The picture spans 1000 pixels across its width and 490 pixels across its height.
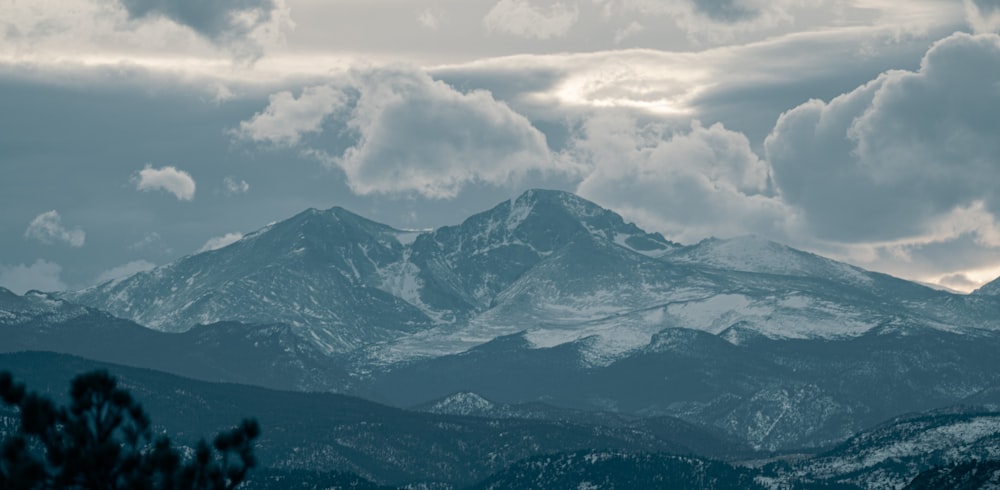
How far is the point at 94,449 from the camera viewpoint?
116 meters

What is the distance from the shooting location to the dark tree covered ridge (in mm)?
114000

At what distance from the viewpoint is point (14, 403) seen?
380 ft

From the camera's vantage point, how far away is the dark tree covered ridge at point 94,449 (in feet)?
374

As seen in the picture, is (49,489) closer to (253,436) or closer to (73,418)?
(73,418)

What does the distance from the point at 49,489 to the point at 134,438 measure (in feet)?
20.3

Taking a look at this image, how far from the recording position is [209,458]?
399 feet

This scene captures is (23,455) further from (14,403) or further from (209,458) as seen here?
(209,458)

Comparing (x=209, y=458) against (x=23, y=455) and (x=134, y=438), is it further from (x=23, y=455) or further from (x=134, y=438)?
(x=23, y=455)

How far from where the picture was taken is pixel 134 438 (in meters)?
119

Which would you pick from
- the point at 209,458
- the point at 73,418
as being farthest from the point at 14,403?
the point at 209,458

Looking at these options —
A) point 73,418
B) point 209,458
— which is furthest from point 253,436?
point 73,418

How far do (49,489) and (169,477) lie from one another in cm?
724

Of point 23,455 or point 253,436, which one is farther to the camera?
point 253,436

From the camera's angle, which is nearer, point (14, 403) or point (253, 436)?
point (14, 403)
